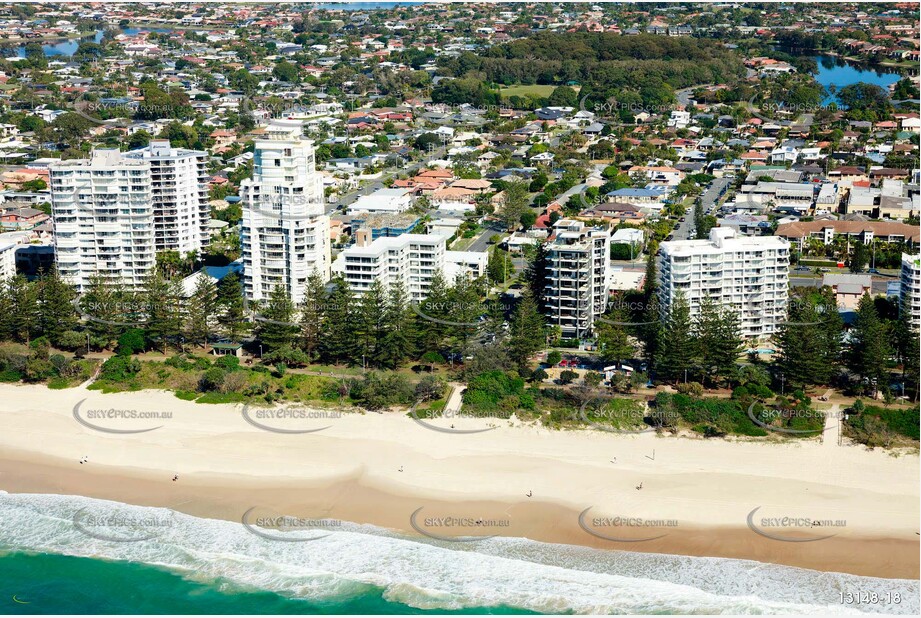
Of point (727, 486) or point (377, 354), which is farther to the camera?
point (377, 354)

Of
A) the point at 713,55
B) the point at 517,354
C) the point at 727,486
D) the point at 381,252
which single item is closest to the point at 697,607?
the point at 727,486

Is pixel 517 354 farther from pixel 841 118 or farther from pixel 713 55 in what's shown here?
pixel 713 55

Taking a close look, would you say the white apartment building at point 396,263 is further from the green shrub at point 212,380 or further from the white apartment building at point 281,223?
the green shrub at point 212,380

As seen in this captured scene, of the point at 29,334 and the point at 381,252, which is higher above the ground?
the point at 381,252

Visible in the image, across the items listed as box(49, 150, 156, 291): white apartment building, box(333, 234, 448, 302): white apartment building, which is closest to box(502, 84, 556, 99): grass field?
box(49, 150, 156, 291): white apartment building

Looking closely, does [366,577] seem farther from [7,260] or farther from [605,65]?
[605,65]

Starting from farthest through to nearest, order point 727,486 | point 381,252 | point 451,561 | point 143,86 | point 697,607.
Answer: point 143,86, point 381,252, point 727,486, point 451,561, point 697,607

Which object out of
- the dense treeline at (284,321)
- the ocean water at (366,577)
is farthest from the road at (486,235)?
the ocean water at (366,577)

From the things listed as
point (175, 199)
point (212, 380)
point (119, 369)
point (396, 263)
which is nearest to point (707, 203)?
point (396, 263)
